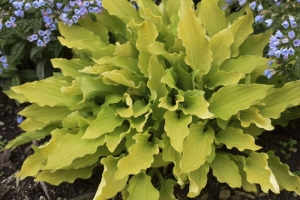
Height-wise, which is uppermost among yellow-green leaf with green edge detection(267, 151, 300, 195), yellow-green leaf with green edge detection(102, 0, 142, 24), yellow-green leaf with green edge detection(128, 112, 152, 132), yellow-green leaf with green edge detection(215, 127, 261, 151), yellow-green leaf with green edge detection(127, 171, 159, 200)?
yellow-green leaf with green edge detection(102, 0, 142, 24)

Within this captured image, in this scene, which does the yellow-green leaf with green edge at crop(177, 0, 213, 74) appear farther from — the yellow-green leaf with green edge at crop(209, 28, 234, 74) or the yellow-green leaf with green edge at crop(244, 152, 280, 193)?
the yellow-green leaf with green edge at crop(244, 152, 280, 193)

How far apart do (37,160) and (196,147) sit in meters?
1.00

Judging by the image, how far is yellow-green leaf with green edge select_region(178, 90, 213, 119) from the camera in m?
2.65

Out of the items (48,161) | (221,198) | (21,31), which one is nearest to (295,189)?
(221,198)

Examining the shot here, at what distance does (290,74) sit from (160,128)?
2.79ft

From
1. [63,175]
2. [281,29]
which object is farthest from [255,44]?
[63,175]

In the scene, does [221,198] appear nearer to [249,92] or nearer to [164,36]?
[249,92]

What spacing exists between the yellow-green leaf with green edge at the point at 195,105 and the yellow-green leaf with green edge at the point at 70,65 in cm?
73

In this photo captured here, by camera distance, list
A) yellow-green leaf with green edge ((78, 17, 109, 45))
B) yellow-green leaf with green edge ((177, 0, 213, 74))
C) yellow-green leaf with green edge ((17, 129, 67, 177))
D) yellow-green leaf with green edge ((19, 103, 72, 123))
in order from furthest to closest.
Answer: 1. yellow-green leaf with green edge ((78, 17, 109, 45))
2. yellow-green leaf with green edge ((19, 103, 72, 123))
3. yellow-green leaf with green edge ((17, 129, 67, 177))
4. yellow-green leaf with green edge ((177, 0, 213, 74))

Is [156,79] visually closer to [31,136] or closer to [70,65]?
[70,65]

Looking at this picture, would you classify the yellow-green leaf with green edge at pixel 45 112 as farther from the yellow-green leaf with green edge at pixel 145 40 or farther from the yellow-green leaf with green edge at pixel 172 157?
the yellow-green leaf with green edge at pixel 172 157

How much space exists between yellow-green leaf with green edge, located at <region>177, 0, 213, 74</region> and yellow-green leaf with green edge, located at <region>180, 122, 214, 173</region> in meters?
0.37

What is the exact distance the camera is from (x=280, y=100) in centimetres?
291

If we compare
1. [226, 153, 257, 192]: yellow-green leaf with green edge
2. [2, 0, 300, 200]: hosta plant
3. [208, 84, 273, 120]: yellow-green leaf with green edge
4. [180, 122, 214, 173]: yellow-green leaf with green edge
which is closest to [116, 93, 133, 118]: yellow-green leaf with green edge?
[2, 0, 300, 200]: hosta plant
